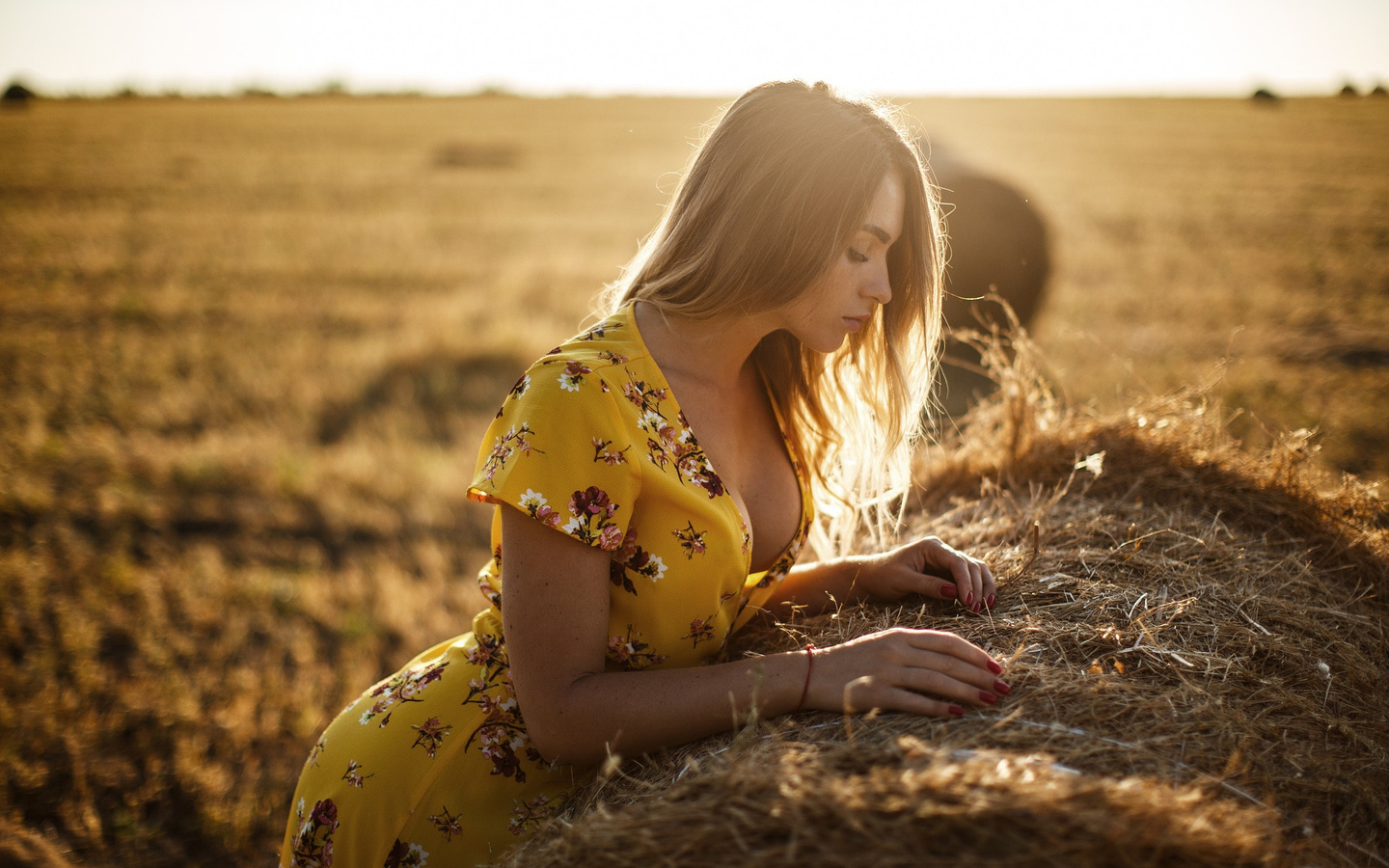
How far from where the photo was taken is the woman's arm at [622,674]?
1.60 meters

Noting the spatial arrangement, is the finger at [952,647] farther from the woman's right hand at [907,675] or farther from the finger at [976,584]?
the finger at [976,584]

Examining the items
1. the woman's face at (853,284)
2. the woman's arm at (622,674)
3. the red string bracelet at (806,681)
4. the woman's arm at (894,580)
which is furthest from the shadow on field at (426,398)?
the red string bracelet at (806,681)

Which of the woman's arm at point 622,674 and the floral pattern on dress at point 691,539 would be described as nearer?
the woman's arm at point 622,674

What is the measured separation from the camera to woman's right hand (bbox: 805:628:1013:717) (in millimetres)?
1562

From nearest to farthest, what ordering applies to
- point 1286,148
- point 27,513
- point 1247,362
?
point 27,513
point 1247,362
point 1286,148

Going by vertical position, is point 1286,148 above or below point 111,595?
above

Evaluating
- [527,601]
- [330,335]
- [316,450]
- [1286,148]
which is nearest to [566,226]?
[330,335]

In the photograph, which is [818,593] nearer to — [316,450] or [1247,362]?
[316,450]

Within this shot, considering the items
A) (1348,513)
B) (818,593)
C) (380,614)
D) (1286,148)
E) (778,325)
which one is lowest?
(380,614)

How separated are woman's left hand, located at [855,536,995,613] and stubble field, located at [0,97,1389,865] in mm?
1199

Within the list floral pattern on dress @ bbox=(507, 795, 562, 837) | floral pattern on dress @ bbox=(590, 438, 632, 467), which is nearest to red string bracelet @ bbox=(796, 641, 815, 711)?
floral pattern on dress @ bbox=(590, 438, 632, 467)

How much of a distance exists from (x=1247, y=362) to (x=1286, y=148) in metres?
22.2

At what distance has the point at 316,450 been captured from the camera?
6.23 metres

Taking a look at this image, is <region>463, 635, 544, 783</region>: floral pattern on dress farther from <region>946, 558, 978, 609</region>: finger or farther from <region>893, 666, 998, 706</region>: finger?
<region>946, 558, 978, 609</region>: finger
